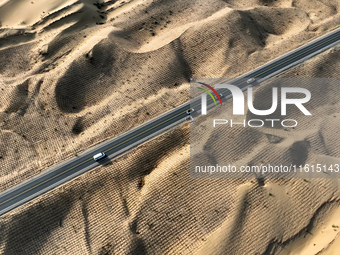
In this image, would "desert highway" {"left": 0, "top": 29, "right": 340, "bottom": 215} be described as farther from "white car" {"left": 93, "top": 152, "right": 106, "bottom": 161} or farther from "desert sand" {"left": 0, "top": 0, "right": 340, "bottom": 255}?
"desert sand" {"left": 0, "top": 0, "right": 340, "bottom": 255}

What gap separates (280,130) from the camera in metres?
41.7

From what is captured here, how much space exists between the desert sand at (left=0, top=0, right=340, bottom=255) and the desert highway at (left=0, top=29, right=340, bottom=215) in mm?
1252

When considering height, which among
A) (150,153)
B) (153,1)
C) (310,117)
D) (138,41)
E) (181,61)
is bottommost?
(310,117)

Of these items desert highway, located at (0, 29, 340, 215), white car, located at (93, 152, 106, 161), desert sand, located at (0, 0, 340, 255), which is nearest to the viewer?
desert sand, located at (0, 0, 340, 255)

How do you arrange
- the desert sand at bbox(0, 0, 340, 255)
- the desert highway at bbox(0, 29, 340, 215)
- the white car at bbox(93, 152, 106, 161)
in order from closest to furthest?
the desert sand at bbox(0, 0, 340, 255) < the desert highway at bbox(0, 29, 340, 215) < the white car at bbox(93, 152, 106, 161)

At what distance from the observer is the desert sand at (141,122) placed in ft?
104

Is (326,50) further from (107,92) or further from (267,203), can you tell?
(107,92)

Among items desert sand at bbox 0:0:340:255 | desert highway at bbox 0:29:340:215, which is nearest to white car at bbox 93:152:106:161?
desert highway at bbox 0:29:340:215

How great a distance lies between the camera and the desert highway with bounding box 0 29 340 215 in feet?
112

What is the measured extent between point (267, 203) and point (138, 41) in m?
39.9

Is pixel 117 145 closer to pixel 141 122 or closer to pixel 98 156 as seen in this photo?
pixel 98 156

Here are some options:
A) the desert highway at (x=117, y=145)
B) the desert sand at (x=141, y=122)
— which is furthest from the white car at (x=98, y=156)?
the desert sand at (x=141, y=122)

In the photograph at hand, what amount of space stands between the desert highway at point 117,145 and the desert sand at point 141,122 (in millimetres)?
1252

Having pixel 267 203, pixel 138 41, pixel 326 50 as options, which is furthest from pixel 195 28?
pixel 267 203
